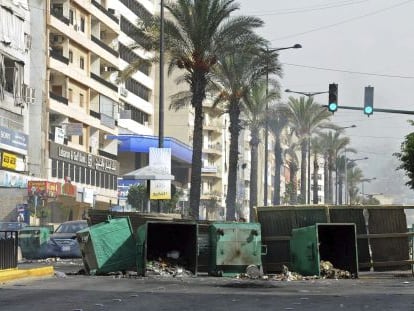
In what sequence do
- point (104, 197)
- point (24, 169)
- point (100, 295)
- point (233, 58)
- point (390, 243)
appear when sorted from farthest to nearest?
point (104, 197) < point (24, 169) < point (233, 58) < point (390, 243) < point (100, 295)

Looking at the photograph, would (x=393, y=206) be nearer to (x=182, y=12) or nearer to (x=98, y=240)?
(x=98, y=240)

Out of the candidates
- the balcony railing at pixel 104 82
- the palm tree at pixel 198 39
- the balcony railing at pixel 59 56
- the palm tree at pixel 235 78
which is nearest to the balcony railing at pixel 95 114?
the balcony railing at pixel 104 82

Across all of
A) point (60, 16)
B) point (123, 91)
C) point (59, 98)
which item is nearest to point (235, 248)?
point (59, 98)

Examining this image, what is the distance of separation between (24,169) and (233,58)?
15.0 m

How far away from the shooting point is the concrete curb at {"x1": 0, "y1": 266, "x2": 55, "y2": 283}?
19922 mm

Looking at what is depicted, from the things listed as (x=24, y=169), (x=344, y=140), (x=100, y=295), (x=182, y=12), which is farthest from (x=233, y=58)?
(x=344, y=140)

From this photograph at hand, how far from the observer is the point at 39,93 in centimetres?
5962

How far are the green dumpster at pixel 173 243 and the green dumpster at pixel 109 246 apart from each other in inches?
11.7

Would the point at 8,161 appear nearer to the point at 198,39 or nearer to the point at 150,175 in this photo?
the point at 198,39

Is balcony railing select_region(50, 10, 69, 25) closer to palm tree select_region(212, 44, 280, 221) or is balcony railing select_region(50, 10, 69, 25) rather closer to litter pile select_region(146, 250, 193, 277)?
palm tree select_region(212, 44, 280, 221)

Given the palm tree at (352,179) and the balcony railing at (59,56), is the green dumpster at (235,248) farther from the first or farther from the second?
the palm tree at (352,179)

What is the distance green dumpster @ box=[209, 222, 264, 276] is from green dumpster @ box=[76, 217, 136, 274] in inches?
84.3

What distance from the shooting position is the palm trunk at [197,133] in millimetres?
41406

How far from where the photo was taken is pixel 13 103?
53281 mm
